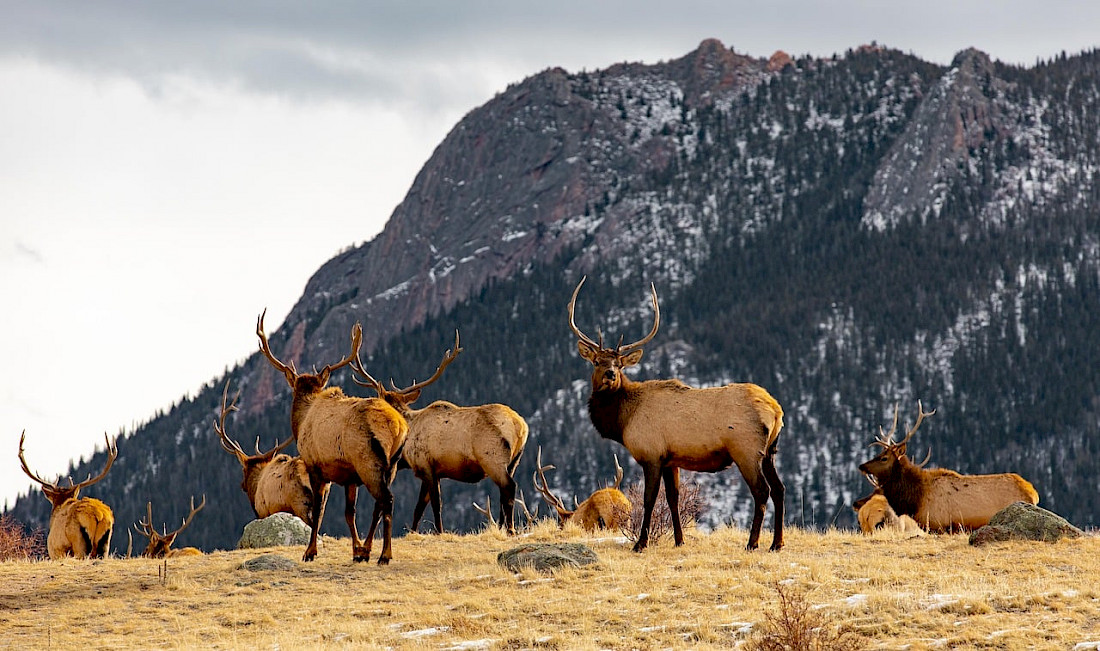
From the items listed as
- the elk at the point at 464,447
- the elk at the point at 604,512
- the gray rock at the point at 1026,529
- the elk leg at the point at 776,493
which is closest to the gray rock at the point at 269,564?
the elk at the point at 464,447

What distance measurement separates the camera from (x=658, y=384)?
57.8ft

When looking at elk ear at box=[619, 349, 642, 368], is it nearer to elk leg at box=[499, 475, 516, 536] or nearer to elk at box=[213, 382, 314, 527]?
elk leg at box=[499, 475, 516, 536]

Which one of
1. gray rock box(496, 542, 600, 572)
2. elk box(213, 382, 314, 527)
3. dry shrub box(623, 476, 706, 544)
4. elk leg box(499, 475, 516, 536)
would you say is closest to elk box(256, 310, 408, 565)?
gray rock box(496, 542, 600, 572)

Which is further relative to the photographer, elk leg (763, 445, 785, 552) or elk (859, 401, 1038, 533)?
elk (859, 401, 1038, 533)

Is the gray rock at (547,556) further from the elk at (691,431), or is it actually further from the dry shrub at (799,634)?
the dry shrub at (799,634)

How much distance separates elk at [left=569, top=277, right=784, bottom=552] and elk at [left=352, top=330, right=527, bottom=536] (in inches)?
113

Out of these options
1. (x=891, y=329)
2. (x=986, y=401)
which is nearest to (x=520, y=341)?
(x=891, y=329)

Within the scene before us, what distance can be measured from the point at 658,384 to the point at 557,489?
12289 centimetres

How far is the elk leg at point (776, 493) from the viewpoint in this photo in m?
16.3

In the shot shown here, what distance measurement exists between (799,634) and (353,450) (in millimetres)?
6976

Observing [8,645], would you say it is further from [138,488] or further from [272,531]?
[138,488]

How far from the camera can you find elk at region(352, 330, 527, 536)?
20.2 meters

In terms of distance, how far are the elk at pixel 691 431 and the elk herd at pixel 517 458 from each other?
17mm

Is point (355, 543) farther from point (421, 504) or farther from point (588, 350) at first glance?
point (588, 350)
